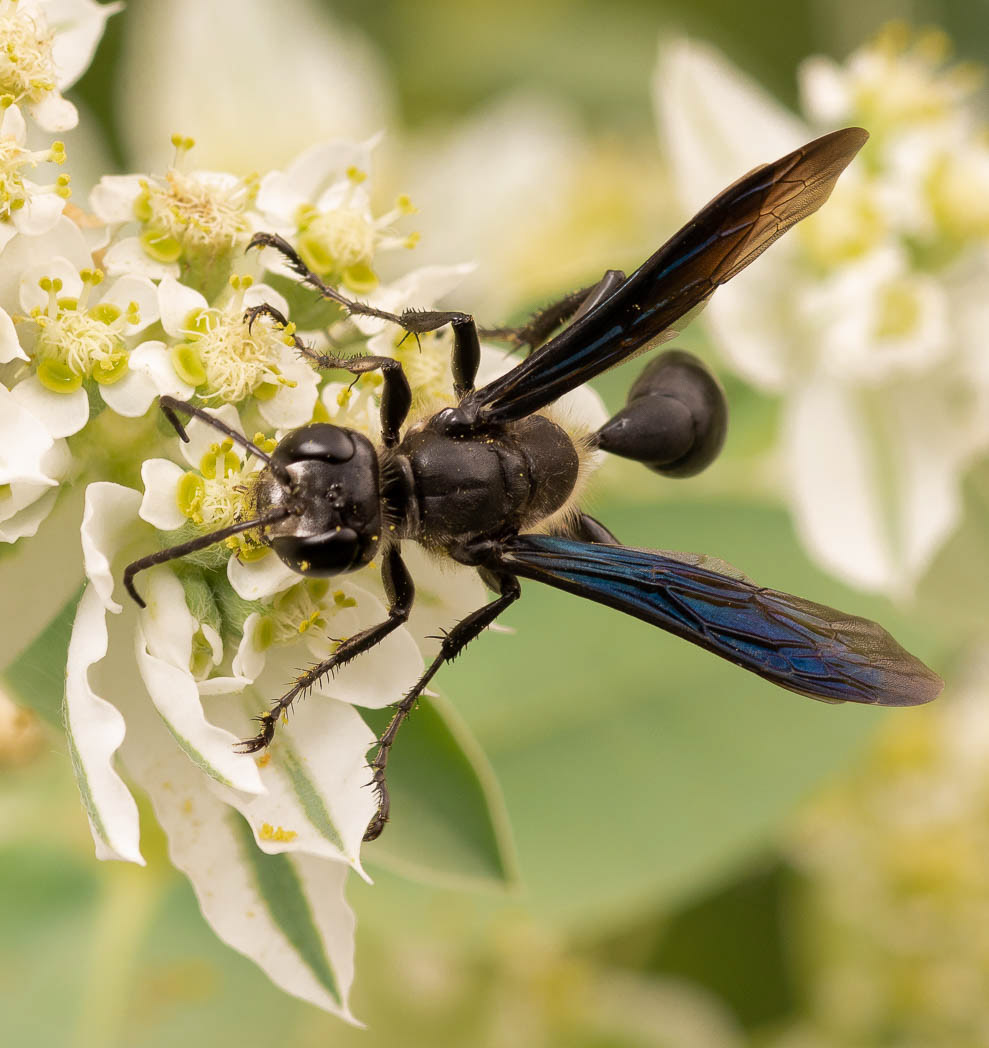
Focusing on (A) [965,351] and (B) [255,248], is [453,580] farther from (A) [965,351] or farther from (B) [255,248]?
(A) [965,351]

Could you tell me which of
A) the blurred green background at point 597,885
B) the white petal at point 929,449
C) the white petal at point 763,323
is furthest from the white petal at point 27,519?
the white petal at point 929,449

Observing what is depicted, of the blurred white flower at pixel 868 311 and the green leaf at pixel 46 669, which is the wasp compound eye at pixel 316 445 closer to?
the green leaf at pixel 46 669

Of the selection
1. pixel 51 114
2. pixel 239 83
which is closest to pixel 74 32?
pixel 51 114

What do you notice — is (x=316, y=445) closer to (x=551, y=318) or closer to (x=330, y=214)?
(x=330, y=214)

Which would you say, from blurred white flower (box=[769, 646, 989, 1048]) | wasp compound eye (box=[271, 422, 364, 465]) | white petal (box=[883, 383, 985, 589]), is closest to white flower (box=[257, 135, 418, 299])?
wasp compound eye (box=[271, 422, 364, 465])

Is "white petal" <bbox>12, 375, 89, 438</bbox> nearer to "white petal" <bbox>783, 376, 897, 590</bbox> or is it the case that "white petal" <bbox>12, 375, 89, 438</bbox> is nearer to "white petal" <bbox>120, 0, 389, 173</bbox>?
"white petal" <bbox>783, 376, 897, 590</bbox>

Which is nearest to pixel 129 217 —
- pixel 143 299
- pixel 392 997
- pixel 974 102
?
pixel 143 299

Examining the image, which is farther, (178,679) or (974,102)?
(974,102)
